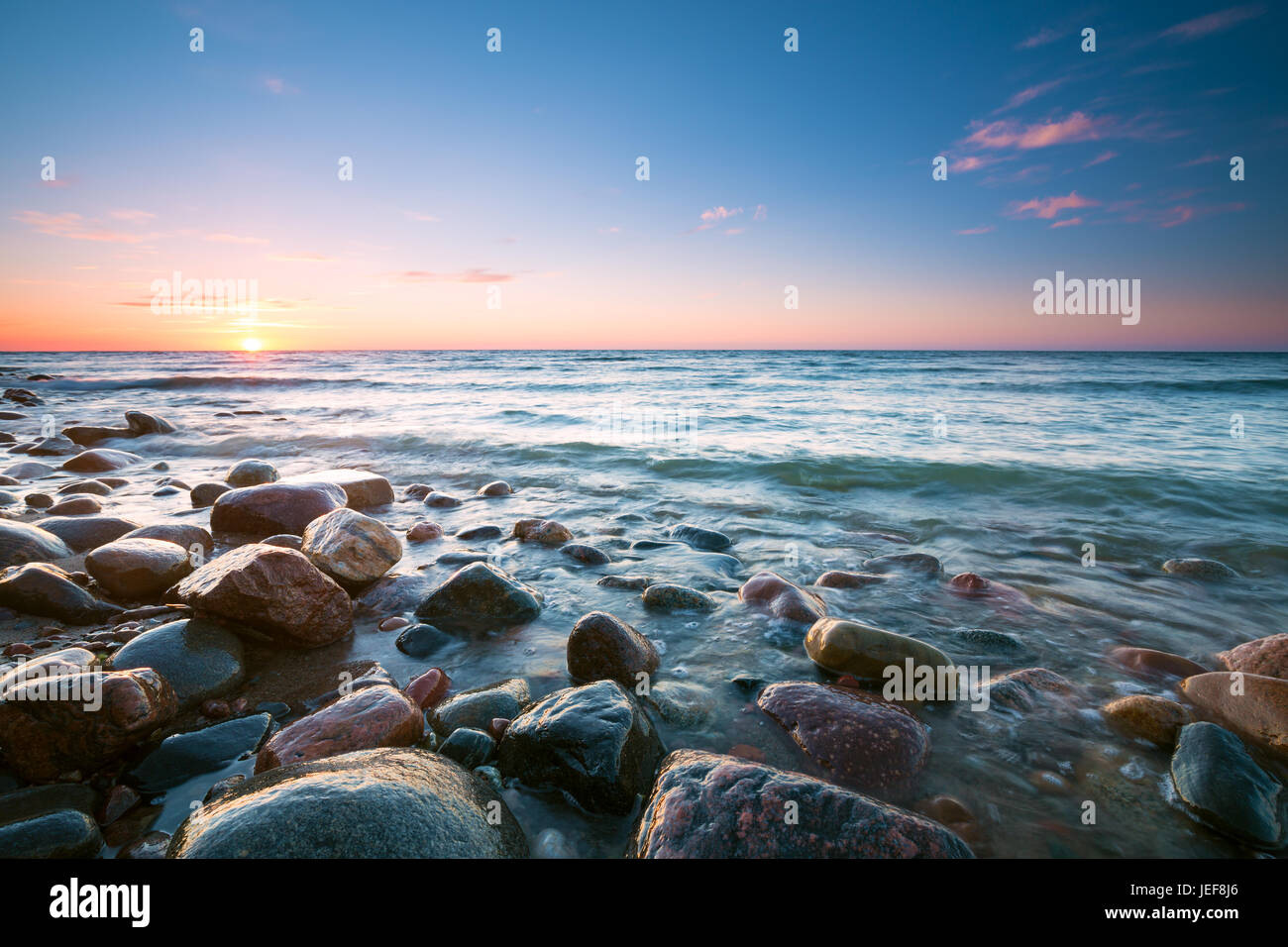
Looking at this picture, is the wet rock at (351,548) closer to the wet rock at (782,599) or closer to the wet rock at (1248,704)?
the wet rock at (782,599)

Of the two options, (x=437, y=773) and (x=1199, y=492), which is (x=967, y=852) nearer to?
(x=437, y=773)

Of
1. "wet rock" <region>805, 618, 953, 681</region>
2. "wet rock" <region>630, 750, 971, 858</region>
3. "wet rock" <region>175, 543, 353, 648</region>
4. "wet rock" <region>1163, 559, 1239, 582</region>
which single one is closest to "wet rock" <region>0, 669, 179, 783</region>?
"wet rock" <region>175, 543, 353, 648</region>

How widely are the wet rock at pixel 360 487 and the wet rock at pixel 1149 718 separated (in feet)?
23.2

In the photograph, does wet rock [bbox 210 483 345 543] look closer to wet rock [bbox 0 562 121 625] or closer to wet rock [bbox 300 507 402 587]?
wet rock [bbox 300 507 402 587]

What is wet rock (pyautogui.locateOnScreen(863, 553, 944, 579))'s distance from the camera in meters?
4.86

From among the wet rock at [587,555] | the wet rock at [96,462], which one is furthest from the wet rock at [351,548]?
the wet rock at [96,462]

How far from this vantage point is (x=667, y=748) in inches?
101

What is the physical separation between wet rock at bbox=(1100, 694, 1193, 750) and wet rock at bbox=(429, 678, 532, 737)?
3.09 m

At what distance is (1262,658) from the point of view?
3.15 meters

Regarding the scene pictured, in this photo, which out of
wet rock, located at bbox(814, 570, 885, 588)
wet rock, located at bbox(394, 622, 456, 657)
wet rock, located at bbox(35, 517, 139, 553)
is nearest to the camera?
wet rock, located at bbox(394, 622, 456, 657)

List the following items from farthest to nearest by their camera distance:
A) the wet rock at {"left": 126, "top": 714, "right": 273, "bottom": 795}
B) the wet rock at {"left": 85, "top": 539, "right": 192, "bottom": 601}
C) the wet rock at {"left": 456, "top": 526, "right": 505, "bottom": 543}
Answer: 1. the wet rock at {"left": 456, "top": 526, "right": 505, "bottom": 543}
2. the wet rock at {"left": 85, "top": 539, "right": 192, "bottom": 601}
3. the wet rock at {"left": 126, "top": 714, "right": 273, "bottom": 795}

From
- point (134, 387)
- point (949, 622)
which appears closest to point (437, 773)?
point (949, 622)

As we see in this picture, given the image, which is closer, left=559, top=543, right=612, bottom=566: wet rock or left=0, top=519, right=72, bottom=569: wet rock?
left=0, top=519, right=72, bottom=569: wet rock

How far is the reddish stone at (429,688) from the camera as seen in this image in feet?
9.43
